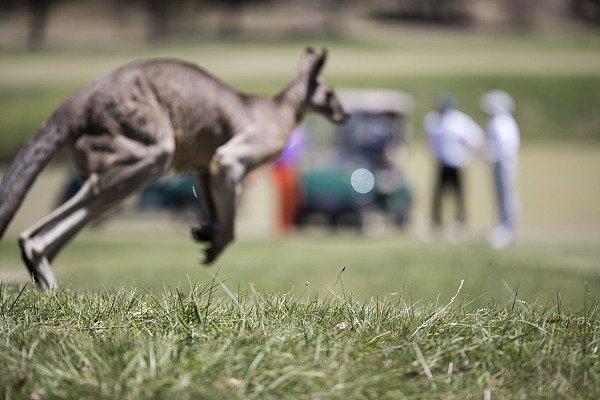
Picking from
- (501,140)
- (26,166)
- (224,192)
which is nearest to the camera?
(26,166)

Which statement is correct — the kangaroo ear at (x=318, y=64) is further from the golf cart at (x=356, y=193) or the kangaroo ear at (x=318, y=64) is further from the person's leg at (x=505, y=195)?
the golf cart at (x=356, y=193)

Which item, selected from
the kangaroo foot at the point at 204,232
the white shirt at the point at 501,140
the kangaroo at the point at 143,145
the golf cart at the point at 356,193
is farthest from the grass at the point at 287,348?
the golf cart at the point at 356,193

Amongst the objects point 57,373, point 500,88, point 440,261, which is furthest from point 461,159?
point 500,88

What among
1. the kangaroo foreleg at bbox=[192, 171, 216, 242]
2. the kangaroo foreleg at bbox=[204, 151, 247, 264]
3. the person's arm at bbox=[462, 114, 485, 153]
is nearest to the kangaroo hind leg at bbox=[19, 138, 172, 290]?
the kangaroo foreleg at bbox=[204, 151, 247, 264]

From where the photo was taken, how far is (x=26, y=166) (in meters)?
8.20

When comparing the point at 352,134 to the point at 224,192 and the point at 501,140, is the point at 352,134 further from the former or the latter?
the point at 224,192

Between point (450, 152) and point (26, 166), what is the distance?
43.3ft

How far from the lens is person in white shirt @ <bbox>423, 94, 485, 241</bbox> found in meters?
20.5

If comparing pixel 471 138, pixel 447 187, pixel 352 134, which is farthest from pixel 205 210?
pixel 352 134

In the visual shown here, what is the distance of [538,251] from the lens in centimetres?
1703

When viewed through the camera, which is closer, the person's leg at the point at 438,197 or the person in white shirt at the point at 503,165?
the person in white shirt at the point at 503,165

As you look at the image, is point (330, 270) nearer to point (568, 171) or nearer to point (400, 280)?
point (400, 280)

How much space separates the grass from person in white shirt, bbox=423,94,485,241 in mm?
14270

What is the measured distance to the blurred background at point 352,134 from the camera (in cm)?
1415
